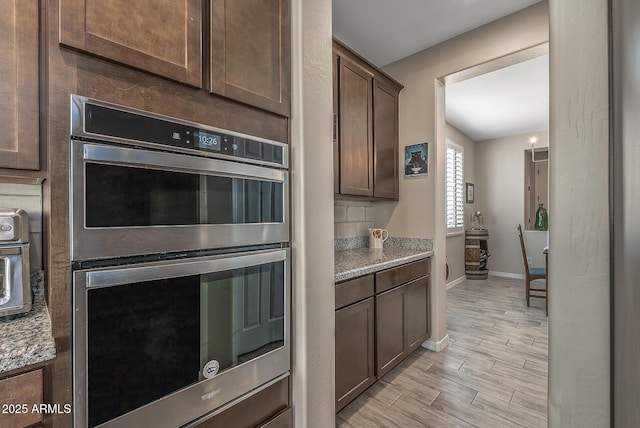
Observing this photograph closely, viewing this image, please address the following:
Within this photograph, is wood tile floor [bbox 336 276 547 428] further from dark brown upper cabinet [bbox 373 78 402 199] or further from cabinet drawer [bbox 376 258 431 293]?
dark brown upper cabinet [bbox 373 78 402 199]

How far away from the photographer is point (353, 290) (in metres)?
1.82

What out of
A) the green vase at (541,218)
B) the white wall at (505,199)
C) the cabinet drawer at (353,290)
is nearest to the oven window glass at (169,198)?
the cabinet drawer at (353,290)

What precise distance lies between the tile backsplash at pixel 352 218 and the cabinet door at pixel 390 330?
748mm

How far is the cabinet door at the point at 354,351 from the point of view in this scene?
174cm

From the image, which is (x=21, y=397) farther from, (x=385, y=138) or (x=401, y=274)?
(x=385, y=138)

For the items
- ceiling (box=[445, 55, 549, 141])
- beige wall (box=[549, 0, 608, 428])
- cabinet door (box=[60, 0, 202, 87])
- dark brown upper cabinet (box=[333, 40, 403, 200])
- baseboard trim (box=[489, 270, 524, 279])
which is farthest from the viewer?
baseboard trim (box=[489, 270, 524, 279])

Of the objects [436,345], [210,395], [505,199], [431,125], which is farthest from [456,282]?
[210,395]

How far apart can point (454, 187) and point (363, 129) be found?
10.6 ft

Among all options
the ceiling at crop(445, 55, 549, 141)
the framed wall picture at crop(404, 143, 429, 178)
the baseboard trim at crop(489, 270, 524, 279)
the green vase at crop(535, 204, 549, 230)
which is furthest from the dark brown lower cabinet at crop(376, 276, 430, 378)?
the green vase at crop(535, 204, 549, 230)

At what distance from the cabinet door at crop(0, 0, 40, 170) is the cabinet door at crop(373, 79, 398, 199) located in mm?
2140

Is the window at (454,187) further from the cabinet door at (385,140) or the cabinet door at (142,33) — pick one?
the cabinet door at (142,33)

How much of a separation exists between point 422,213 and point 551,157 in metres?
2.50

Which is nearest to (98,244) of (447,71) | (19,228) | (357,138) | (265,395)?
(19,228)

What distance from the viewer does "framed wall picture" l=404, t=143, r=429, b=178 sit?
2.69 metres
